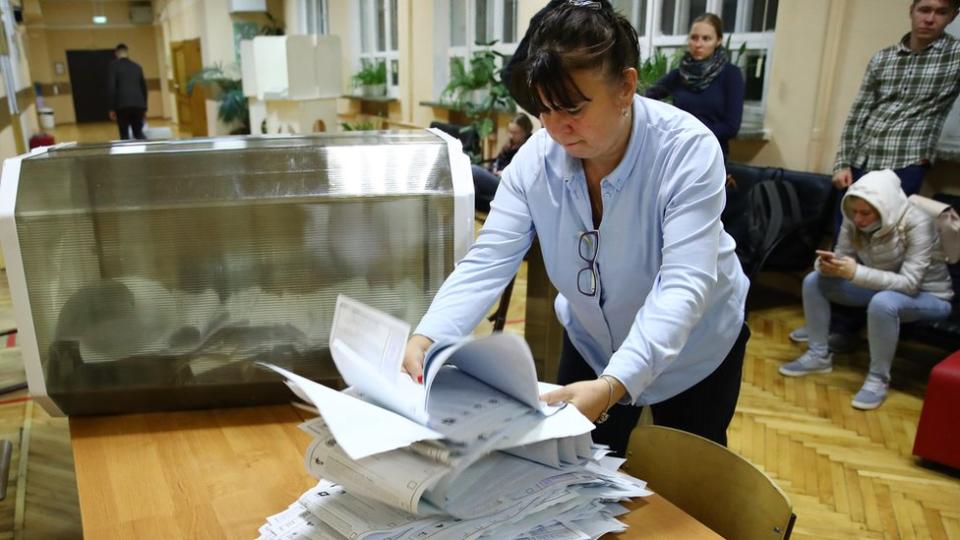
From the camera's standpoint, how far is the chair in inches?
44.2

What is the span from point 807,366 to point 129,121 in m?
9.67

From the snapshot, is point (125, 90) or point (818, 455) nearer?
point (818, 455)

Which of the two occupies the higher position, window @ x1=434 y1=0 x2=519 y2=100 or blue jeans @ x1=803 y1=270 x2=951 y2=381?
window @ x1=434 y1=0 x2=519 y2=100

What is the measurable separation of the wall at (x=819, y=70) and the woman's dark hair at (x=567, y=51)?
11.1 ft

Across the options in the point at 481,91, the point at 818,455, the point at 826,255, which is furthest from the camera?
the point at 481,91

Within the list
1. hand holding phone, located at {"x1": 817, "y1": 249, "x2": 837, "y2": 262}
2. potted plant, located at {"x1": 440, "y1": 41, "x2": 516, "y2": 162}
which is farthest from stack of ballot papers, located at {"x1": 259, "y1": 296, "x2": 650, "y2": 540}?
potted plant, located at {"x1": 440, "y1": 41, "x2": 516, "y2": 162}

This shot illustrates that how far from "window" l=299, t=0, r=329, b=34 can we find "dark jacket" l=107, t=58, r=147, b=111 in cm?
252

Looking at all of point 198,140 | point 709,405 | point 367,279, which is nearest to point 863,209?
point 709,405

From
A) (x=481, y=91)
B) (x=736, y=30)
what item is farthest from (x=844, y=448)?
(x=481, y=91)

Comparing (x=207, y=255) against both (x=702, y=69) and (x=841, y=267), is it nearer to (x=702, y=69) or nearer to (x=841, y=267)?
(x=841, y=267)

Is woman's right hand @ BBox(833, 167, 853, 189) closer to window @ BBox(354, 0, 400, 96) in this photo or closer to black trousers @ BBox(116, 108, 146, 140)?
window @ BBox(354, 0, 400, 96)

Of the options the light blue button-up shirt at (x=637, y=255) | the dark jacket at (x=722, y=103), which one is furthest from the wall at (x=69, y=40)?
the light blue button-up shirt at (x=637, y=255)

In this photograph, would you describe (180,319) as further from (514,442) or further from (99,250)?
(514,442)

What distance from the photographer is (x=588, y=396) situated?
1.01m
